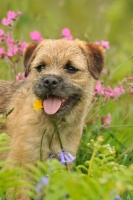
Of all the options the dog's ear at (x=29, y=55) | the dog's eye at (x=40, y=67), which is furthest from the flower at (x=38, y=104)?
the dog's ear at (x=29, y=55)

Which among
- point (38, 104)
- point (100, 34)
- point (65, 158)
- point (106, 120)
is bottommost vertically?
point (65, 158)

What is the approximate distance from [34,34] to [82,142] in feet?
3.95

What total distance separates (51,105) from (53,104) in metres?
0.02

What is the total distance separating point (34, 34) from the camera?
591 cm

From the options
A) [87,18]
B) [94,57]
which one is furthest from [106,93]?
[87,18]

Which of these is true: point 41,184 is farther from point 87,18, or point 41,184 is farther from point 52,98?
point 87,18

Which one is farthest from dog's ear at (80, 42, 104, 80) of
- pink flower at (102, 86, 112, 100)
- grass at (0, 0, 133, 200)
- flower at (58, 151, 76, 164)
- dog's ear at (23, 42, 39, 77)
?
flower at (58, 151, 76, 164)

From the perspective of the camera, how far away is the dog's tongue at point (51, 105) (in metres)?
4.42

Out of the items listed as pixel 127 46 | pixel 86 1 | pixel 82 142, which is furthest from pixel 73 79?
pixel 86 1

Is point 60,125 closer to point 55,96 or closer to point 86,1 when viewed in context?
point 55,96

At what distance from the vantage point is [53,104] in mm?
4492

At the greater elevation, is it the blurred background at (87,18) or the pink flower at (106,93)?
the blurred background at (87,18)

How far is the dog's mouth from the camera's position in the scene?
4.42m

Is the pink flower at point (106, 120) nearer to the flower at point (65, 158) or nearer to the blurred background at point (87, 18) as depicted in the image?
the flower at point (65, 158)
